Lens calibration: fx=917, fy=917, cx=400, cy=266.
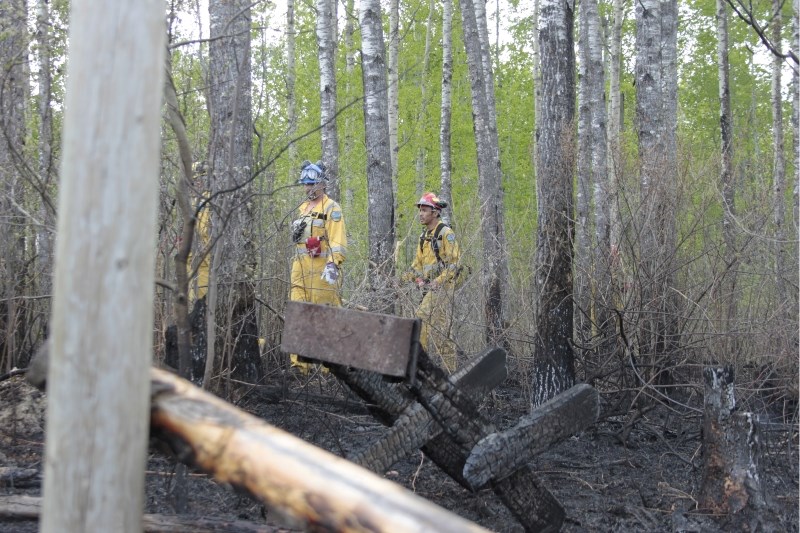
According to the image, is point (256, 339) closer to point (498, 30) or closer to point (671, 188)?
point (671, 188)

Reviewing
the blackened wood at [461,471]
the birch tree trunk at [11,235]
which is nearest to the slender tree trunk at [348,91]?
the birch tree trunk at [11,235]

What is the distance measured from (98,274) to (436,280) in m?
6.09

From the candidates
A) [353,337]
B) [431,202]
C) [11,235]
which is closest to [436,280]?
[431,202]

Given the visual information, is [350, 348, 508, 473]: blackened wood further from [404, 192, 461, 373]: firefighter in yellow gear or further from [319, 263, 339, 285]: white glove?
[319, 263, 339, 285]: white glove

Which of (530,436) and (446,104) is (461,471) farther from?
(446,104)

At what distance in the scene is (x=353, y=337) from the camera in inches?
162

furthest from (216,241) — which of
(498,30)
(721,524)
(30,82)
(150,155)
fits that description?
(498,30)

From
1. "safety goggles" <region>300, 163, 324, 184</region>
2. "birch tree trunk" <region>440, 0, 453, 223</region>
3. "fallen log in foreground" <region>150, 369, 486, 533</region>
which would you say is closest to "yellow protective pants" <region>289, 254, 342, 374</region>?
"safety goggles" <region>300, 163, 324, 184</region>

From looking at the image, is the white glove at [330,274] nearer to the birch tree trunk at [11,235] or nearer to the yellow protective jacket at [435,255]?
the yellow protective jacket at [435,255]

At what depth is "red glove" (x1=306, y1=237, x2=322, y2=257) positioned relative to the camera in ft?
31.3

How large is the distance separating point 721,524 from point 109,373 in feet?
12.2

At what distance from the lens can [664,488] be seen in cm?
570

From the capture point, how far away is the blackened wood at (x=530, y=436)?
4.33m

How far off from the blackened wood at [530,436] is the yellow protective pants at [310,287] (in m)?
3.52
